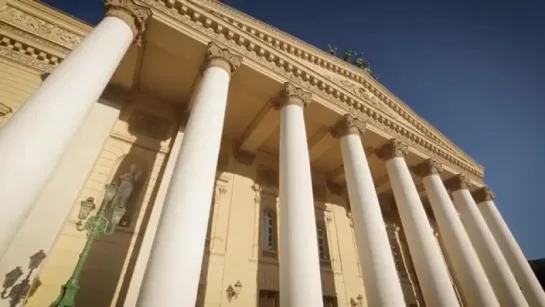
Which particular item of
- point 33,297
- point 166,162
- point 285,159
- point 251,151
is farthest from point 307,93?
point 33,297

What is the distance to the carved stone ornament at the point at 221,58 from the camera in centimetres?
763

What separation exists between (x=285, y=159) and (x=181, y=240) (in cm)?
397

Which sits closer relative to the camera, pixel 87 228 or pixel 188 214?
pixel 188 214

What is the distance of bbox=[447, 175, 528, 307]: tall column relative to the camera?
35.1ft

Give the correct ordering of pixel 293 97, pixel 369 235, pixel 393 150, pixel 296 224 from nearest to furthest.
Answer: pixel 296 224 < pixel 369 235 < pixel 293 97 < pixel 393 150

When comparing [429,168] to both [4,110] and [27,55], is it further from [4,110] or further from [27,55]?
[27,55]

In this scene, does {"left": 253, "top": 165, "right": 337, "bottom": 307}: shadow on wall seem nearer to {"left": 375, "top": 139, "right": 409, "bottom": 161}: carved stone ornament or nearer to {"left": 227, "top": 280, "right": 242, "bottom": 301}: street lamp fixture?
{"left": 227, "top": 280, "right": 242, "bottom": 301}: street lamp fixture

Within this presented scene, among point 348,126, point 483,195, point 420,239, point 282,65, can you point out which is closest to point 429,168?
point 420,239

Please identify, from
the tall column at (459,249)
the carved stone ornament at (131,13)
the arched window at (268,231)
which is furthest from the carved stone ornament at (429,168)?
the carved stone ornament at (131,13)

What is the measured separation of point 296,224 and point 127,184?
249 inches

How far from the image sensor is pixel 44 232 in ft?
21.1

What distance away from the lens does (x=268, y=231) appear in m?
12.1

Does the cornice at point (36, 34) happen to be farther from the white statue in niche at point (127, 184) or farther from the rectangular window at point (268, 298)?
the rectangular window at point (268, 298)

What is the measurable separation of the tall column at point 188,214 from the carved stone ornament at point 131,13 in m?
2.25
